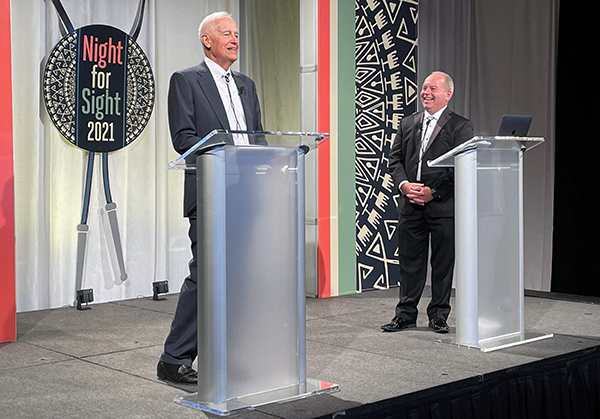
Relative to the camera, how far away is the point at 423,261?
14.2 ft

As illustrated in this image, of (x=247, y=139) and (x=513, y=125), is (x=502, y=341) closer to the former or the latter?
(x=513, y=125)

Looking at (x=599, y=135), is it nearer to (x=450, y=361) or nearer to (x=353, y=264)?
(x=353, y=264)

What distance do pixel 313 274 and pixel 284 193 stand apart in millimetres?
2983

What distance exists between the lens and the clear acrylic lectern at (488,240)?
3764mm

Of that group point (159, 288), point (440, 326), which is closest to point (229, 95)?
point (440, 326)

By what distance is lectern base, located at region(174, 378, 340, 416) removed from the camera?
8.41 ft

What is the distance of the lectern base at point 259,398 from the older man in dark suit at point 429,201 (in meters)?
1.53

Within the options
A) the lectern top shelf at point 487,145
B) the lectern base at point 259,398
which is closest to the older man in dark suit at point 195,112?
the lectern base at point 259,398

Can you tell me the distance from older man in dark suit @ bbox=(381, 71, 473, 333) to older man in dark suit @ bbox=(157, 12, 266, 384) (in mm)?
1466

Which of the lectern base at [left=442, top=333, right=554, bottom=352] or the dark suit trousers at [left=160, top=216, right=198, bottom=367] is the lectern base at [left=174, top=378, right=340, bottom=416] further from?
the lectern base at [left=442, top=333, right=554, bottom=352]

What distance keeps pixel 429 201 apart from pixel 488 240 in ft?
1.65

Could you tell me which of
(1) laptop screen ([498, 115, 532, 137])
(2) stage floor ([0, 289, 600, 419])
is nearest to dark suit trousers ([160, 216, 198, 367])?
(2) stage floor ([0, 289, 600, 419])

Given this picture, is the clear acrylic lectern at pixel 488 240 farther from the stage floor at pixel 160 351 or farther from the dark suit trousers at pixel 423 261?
the dark suit trousers at pixel 423 261

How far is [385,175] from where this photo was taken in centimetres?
599
